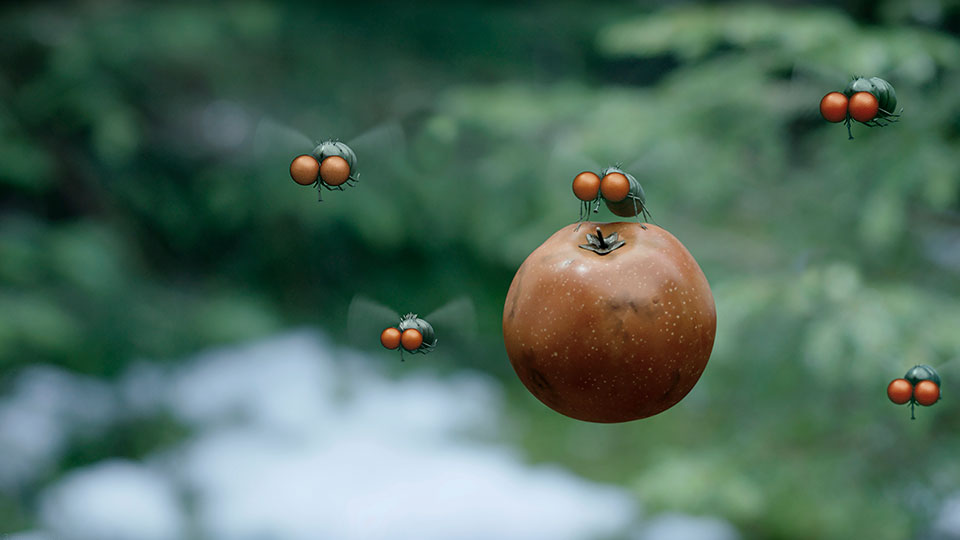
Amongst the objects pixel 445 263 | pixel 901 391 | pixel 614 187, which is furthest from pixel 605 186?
pixel 445 263

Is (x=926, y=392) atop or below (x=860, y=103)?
below

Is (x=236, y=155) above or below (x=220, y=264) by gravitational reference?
above

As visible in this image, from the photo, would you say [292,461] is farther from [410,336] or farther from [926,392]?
[926,392]

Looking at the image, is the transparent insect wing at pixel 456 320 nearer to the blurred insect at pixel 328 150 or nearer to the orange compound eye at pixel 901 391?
the blurred insect at pixel 328 150

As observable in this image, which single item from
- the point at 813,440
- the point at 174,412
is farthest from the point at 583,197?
the point at 174,412

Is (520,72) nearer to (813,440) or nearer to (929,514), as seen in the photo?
(813,440)

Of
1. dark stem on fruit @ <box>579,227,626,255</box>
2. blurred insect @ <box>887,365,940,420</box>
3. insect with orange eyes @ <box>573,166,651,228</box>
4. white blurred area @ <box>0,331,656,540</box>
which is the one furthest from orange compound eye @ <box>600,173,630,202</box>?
white blurred area @ <box>0,331,656,540</box>

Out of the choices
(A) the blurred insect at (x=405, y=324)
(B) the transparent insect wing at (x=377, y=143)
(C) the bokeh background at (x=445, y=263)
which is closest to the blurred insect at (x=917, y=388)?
(A) the blurred insect at (x=405, y=324)
